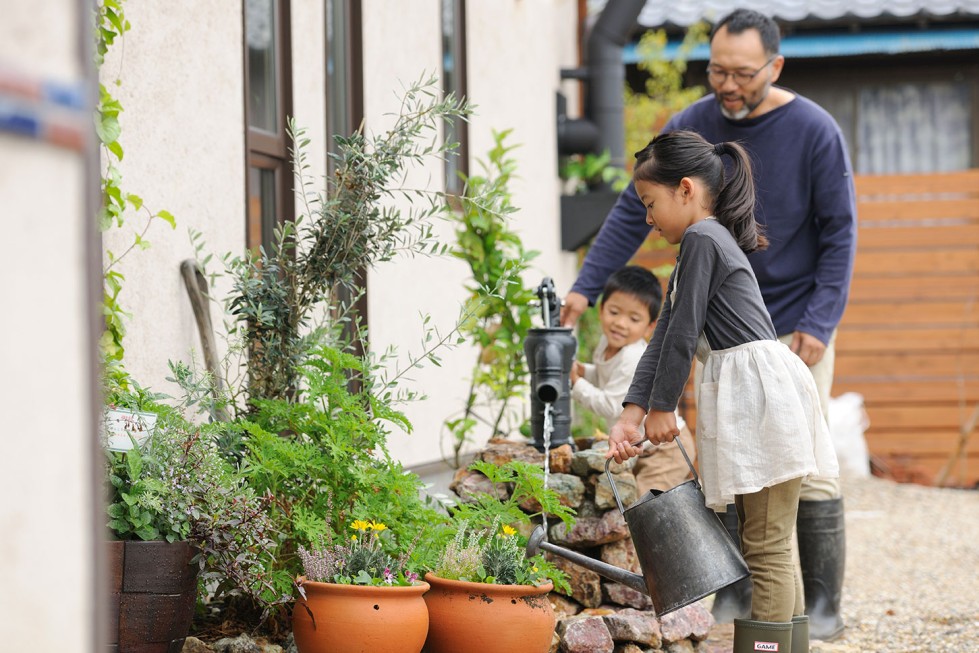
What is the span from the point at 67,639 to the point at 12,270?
355mm

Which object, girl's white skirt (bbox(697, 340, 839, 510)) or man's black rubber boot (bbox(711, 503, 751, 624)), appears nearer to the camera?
girl's white skirt (bbox(697, 340, 839, 510))

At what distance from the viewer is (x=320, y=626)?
2.77 meters

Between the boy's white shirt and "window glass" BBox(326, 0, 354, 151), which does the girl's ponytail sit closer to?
the boy's white shirt

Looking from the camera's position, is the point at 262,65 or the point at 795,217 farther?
the point at 262,65

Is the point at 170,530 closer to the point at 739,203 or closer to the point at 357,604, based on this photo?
the point at 357,604

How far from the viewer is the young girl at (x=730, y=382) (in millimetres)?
3021

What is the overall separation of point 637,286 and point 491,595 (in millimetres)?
1696

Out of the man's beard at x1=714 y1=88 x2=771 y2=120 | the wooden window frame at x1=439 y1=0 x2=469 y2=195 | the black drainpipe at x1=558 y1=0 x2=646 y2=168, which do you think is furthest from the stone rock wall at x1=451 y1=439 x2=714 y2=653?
the black drainpipe at x1=558 y1=0 x2=646 y2=168

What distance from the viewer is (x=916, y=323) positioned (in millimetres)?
9367

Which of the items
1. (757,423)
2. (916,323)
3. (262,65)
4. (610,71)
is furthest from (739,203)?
(916,323)

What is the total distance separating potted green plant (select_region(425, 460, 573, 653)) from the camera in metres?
2.94

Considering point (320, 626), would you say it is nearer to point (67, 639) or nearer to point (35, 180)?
point (67, 639)

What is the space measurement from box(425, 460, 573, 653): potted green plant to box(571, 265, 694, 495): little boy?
110 cm

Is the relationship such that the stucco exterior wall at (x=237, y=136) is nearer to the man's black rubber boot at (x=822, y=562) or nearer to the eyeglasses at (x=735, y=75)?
the eyeglasses at (x=735, y=75)
